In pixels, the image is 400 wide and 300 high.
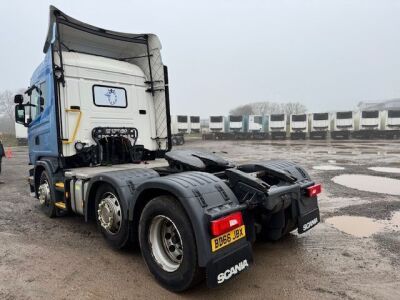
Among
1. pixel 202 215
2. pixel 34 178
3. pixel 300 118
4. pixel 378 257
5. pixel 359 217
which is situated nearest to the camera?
pixel 202 215

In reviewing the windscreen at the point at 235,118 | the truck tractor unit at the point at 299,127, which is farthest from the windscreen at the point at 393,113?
the windscreen at the point at 235,118

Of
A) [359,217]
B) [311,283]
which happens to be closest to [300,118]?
[359,217]

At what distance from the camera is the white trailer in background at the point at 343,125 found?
3238 centimetres

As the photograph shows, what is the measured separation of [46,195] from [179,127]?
88.4 ft

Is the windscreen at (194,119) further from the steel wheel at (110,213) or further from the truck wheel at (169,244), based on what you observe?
the truck wheel at (169,244)

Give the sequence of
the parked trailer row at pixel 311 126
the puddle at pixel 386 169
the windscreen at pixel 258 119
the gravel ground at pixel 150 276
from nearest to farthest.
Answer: the gravel ground at pixel 150 276
the puddle at pixel 386 169
the parked trailer row at pixel 311 126
the windscreen at pixel 258 119

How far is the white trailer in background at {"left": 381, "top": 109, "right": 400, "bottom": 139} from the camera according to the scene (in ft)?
101

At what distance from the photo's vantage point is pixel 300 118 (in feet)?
112

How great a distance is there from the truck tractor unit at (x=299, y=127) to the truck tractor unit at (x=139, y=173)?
97.4ft

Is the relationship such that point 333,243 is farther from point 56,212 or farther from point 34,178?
point 34,178

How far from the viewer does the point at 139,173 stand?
4.14 meters

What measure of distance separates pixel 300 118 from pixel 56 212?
104 ft

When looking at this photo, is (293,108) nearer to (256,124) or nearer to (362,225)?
(256,124)

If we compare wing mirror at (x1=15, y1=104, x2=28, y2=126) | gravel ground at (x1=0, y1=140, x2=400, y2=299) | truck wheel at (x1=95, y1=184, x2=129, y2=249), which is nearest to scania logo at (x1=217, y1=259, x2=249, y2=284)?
gravel ground at (x1=0, y1=140, x2=400, y2=299)
